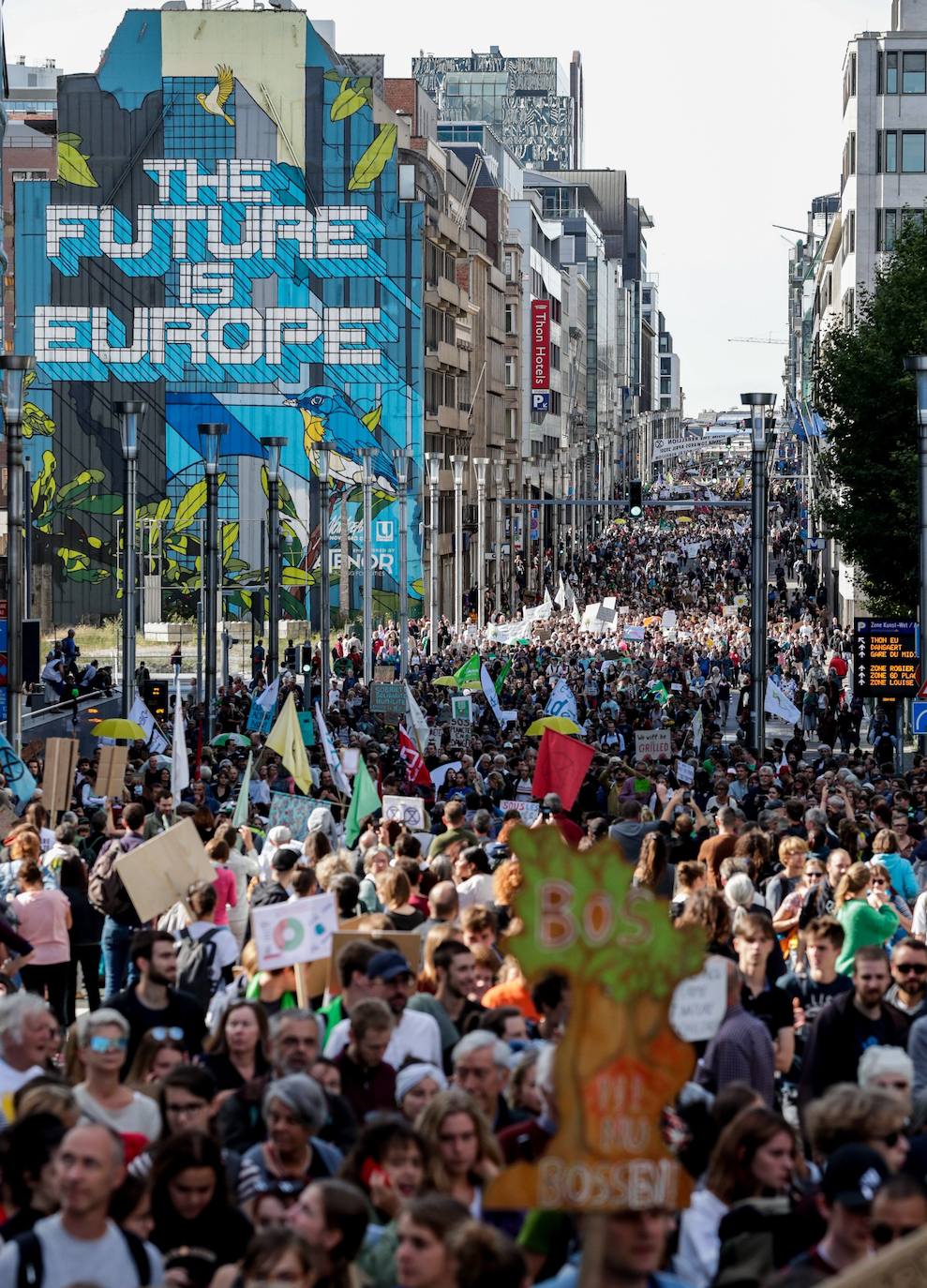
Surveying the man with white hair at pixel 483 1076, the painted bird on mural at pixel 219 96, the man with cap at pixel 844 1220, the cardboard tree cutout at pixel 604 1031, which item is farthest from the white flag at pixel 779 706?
the painted bird on mural at pixel 219 96

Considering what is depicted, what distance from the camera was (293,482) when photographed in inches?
2911

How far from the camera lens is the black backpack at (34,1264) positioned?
6555 mm

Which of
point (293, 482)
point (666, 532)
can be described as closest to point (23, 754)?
point (293, 482)

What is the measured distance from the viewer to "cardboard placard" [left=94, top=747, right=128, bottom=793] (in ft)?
74.4

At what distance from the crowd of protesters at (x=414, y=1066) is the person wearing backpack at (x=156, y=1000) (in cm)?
1

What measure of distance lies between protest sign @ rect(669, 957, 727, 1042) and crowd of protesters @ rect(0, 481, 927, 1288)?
5.4 inches

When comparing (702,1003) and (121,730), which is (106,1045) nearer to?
(702,1003)

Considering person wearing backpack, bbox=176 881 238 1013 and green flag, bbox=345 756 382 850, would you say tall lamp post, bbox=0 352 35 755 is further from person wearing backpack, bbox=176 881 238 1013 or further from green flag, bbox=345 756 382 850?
person wearing backpack, bbox=176 881 238 1013

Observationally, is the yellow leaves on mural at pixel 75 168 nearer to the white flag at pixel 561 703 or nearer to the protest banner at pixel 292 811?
the white flag at pixel 561 703

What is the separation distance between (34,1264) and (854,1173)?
7.70 ft

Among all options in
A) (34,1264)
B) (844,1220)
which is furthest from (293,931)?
(844,1220)

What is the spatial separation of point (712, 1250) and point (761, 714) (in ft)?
83.2

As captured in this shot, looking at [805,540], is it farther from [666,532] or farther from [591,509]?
[591,509]

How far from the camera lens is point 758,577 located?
33781 mm
